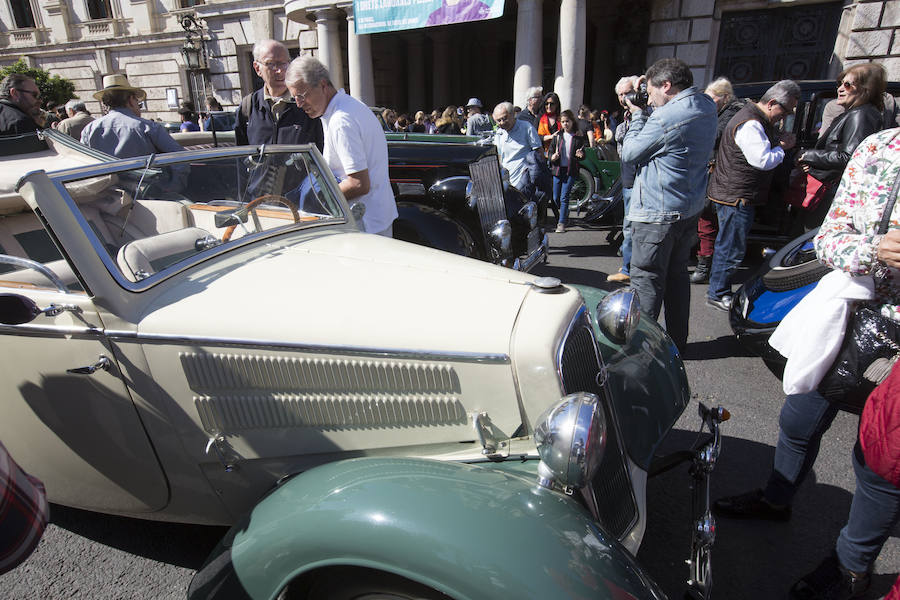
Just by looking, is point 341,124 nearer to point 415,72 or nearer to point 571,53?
point 571,53

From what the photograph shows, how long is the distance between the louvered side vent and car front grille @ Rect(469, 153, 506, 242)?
318 cm

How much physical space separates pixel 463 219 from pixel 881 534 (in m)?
3.58

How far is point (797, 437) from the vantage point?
1863 millimetres

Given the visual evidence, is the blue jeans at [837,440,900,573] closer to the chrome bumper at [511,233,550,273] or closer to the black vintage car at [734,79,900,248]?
the chrome bumper at [511,233,550,273]

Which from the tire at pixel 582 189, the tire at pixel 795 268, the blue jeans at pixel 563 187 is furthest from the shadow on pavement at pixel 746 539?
the tire at pixel 582 189

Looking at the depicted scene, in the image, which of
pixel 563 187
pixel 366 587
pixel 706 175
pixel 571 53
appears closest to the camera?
pixel 366 587

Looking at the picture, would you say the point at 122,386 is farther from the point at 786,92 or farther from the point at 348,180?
the point at 786,92

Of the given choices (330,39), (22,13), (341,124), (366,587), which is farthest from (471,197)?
(22,13)

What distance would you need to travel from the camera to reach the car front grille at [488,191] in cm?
465

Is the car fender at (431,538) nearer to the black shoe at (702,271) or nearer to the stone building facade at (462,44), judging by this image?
the black shoe at (702,271)

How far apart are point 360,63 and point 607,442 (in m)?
14.1

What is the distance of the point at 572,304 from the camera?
5.36ft

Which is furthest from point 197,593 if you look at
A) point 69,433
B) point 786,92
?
point 786,92

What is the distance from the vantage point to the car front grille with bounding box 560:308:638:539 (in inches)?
60.1
